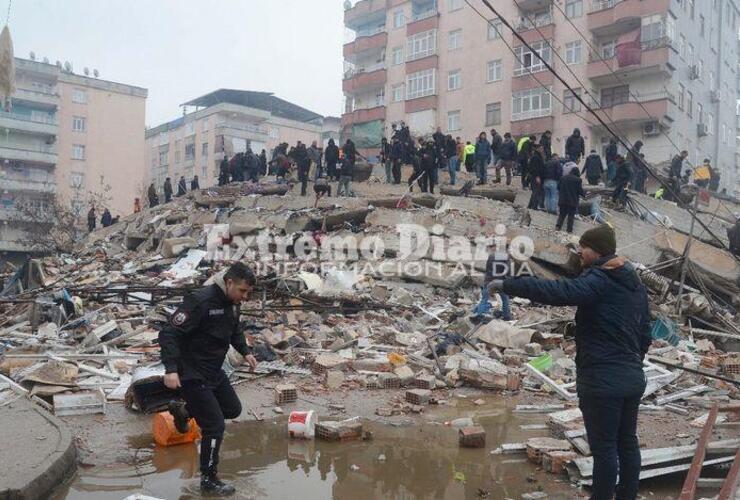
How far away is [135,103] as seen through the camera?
5178cm

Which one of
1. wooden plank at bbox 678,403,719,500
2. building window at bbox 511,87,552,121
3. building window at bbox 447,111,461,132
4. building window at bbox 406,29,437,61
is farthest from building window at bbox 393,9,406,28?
wooden plank at bbox 678,403,719,500

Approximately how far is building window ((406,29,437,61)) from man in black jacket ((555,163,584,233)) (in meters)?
26.7

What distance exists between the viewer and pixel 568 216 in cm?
1363

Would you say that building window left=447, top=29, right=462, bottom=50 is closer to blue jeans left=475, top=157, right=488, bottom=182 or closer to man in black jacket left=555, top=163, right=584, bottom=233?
blue jeans left=475, top=157, right=488, bottom=182

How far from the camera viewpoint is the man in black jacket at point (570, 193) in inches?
523

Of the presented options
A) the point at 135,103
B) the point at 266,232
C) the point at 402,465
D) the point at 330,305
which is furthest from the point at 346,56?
the point at 402,465

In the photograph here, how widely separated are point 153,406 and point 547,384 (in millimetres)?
4395

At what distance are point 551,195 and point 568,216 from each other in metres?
1.18

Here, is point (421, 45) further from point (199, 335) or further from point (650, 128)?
point (199, 335)

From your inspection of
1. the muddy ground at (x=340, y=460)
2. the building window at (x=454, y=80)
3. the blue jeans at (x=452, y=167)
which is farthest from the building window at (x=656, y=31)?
the muddy ground at (x=340, y=460)

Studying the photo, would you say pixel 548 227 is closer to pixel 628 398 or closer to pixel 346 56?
pixel 628 398

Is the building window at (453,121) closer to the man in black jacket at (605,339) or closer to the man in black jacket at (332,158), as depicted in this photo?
the man in black jacket at (332,158)

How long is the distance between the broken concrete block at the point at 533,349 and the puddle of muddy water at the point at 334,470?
3130 millimetres

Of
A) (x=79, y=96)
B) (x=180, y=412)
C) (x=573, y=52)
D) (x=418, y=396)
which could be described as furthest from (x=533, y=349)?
(x=79, y=96)
